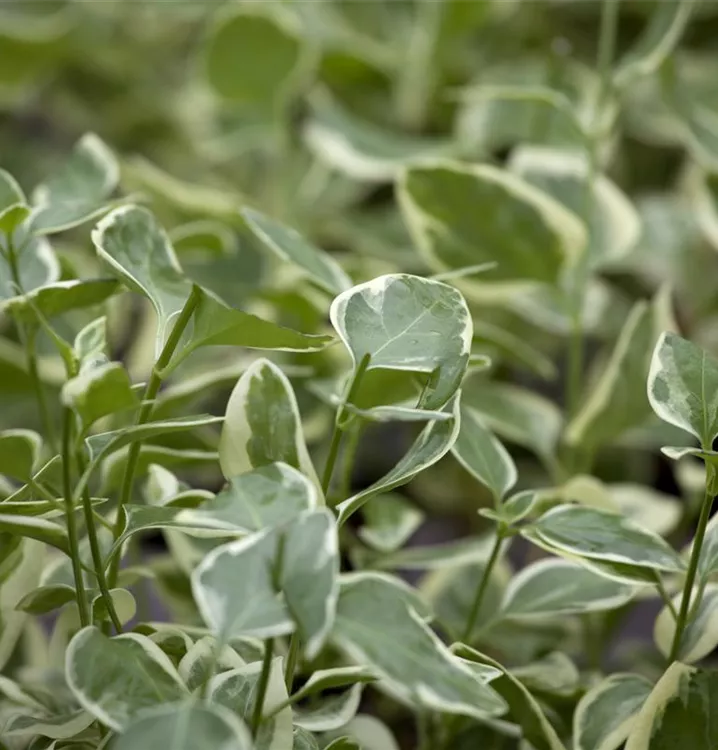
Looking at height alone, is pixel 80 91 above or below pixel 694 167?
below

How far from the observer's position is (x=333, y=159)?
0.75 m

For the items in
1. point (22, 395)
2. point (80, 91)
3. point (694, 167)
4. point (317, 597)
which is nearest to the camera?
point (317, 597)

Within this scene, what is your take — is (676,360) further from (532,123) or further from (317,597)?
(532,123)

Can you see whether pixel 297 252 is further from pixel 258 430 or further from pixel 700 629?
pixel 700 629

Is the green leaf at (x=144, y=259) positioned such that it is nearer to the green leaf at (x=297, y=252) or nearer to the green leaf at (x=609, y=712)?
the green leaf at (x=297, y=252)

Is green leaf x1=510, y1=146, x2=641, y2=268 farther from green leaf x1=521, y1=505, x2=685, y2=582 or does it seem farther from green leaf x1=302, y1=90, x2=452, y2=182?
green leaf x1=521, y1=505, x2=685, y2=582

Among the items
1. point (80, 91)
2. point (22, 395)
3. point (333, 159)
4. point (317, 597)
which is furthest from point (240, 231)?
point (317, 597)

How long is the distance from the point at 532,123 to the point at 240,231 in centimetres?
28

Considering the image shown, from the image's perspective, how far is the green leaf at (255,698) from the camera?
0.36m

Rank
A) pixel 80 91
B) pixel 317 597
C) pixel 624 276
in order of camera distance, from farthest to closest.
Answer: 1. pixel 80 91
2. pixel 624 276
3. pixel 317 597

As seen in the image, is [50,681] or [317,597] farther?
[50,681]

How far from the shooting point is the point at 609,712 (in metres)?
0.44

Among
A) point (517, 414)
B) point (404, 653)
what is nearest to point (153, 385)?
point (404, 653)

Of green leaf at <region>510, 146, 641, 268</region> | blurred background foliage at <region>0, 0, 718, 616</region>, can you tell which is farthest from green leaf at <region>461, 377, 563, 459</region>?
green leaf at <region>510, 146, 641, 268</region>
